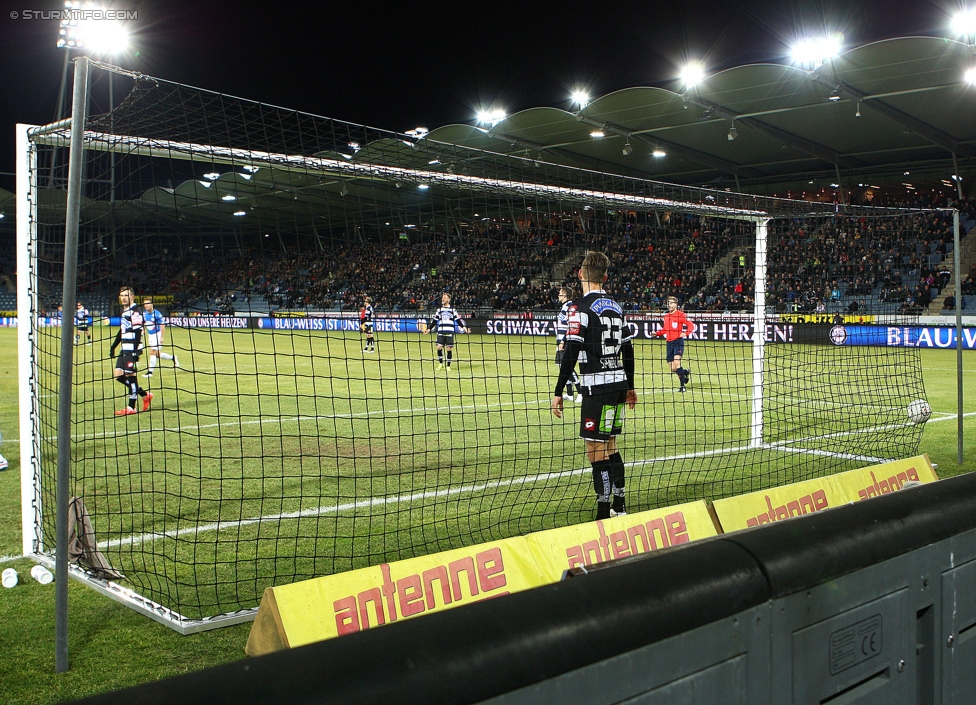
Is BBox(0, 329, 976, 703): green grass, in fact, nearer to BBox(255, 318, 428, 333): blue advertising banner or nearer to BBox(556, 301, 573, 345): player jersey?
BBox(255, 318, 428, 333): blue advertising banner

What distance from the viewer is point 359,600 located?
354cm

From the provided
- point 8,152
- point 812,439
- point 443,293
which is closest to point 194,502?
point 812,439

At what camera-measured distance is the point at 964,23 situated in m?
16.5

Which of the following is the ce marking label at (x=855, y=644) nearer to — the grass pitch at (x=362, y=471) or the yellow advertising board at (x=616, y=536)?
the yellow advertising board at (x=616, y=536)

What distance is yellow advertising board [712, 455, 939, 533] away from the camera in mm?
4930

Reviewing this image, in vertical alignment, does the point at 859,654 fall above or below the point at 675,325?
below

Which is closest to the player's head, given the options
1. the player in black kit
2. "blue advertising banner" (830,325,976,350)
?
the player in black kit

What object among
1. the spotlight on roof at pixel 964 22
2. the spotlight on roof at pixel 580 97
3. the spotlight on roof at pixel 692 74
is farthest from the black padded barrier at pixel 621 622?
the spotlight on roof at pixel 580 97

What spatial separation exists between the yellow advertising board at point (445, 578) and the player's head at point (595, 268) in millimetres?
1748

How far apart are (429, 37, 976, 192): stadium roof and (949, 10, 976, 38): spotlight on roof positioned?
1.80ft

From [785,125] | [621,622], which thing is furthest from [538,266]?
[785,125]

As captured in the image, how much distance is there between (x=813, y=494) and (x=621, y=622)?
460 centimetres

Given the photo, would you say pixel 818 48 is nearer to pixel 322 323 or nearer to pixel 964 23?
pixel 964 23

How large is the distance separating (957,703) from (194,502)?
562cm
